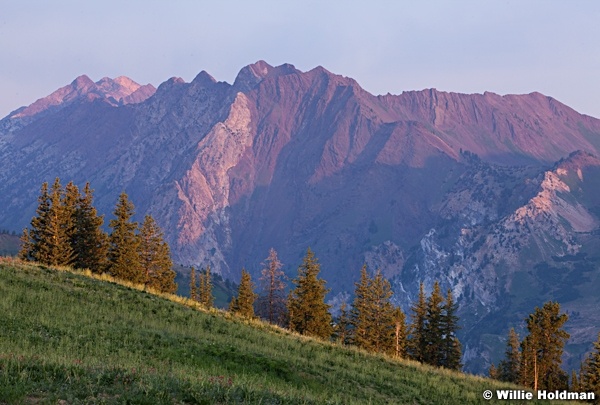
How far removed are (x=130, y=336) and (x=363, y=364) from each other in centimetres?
1406

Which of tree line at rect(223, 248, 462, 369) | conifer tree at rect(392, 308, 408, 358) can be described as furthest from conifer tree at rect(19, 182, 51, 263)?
conifer tree at rect(392, 308, 408, 358)

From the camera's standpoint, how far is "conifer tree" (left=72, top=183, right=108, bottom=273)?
238ft

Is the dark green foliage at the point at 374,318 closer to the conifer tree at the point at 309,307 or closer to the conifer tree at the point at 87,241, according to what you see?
the conifer tree at the point at 309,307

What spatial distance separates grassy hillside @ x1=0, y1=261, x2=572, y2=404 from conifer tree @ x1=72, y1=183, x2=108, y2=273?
33534 mm

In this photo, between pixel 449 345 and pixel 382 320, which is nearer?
pixel 449 345

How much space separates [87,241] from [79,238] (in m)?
1.10

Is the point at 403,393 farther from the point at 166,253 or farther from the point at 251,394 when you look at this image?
the point at 166,253

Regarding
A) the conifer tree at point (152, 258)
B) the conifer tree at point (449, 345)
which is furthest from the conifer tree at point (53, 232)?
the conifer tree at point (449, 345)

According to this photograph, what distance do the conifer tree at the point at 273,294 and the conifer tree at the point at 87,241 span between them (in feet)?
76.9

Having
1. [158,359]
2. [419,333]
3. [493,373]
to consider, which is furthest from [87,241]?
[493,373]

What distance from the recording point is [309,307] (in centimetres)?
7725

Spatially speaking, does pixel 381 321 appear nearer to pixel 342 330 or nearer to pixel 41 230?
pixel 342 330

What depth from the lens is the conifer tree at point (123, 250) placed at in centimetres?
7464

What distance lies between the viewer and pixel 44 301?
2803 centimetres
